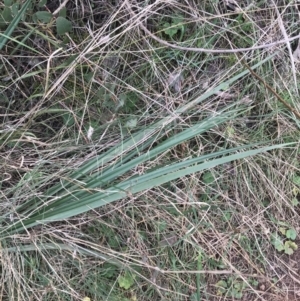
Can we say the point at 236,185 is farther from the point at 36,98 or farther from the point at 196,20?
the point at 36,98

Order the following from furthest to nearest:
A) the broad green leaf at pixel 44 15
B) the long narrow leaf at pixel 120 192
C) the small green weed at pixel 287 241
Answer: the small green weed at pixel 287 241 → the broad green leaf at pixel 44 15 → the long narrow leaf at pixel 120 192

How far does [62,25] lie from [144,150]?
420 mm

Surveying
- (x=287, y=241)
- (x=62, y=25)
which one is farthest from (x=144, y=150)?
(x=287, y=241)

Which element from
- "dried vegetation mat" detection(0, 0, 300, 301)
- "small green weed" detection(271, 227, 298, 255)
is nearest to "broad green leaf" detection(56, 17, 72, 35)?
"dried vegetation mat" detection(0, 0, 300, 301)

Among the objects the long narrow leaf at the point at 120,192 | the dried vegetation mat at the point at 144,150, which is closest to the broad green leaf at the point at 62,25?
the dried vegetation mat at the point at 144,150

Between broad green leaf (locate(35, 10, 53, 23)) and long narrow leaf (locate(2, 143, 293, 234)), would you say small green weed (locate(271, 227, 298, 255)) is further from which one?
broad green leaf (locate(35, 10, 53, 23))

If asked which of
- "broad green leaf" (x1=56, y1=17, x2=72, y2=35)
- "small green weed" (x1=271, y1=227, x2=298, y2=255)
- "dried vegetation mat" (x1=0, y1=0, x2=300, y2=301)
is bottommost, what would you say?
"small green weed" (x1=271, y1=227, x2=298, y2=255)

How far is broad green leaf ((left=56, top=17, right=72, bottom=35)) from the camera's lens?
1257mm

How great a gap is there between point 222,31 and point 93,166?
59 cm

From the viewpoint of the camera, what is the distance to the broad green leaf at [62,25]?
4.12 ft

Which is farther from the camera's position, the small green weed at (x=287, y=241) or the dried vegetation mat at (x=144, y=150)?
the small green weed at (x=287, y=241)

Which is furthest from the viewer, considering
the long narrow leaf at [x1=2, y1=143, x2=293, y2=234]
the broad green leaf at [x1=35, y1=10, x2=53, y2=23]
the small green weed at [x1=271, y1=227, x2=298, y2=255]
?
the small green weed at [x1=271, y1=227, x2=298, y2=255]

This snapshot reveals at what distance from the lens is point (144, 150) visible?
1.36 metres

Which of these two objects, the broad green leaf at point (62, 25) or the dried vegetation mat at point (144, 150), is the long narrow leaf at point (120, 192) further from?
the broad green leaf at point (62, 25)
